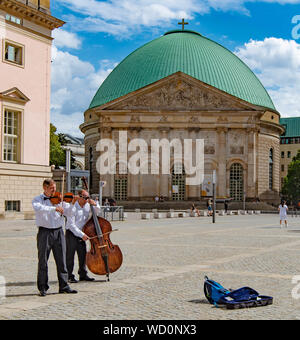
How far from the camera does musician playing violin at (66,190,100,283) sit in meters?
11.1

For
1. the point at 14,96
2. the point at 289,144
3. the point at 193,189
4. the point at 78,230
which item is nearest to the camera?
the point at 78,230

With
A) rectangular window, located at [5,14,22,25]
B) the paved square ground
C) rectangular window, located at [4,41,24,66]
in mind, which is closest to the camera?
the paved square ground

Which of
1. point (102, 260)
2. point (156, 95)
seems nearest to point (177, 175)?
point (156, 95)

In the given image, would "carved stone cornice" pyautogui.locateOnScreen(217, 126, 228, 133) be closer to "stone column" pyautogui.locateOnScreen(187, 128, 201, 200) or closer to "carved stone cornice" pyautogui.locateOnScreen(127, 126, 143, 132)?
"stone column" pyautogui.locateOnScreen(187, 128, 201, 200)

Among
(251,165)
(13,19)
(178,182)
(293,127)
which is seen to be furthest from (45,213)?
(293,127)

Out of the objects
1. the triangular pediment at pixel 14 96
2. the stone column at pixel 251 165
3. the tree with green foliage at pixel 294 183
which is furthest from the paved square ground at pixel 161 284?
the tree with green foliage at pixel 294 183

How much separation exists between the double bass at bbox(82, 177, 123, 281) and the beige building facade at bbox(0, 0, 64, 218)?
79.6 ft

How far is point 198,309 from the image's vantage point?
327 inches

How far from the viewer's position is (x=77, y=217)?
11.4m

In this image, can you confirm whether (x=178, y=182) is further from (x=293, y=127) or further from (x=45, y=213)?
(x=45, y=213)

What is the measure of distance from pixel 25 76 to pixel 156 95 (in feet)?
128

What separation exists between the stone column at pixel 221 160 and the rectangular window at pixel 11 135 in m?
42.1

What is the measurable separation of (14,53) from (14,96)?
117 inches

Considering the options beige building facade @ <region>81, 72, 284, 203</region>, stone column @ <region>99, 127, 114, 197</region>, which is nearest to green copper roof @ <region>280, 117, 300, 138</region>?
beige building facade @ <region>81, 72, 284, 203</region>
